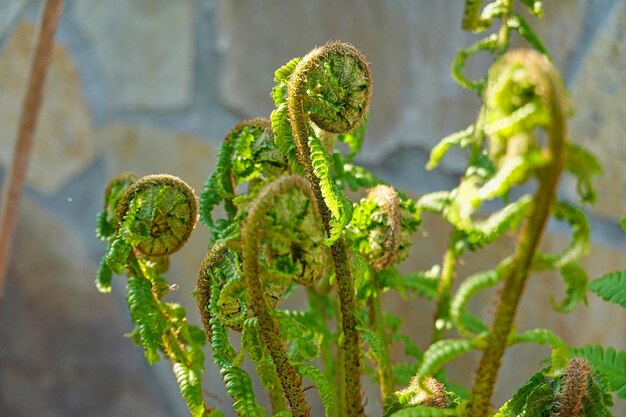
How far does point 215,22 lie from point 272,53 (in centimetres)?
14

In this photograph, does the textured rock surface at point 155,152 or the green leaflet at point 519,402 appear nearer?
the green leaflet at point 519,402

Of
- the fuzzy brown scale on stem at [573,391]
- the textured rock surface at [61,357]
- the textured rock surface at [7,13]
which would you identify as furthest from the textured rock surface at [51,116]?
the fuzzy brown scale on stem at [573,391]

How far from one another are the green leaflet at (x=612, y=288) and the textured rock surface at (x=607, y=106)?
1.45 feet

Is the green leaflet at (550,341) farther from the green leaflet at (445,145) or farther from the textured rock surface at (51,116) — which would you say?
the textured rock surface at (51,116)

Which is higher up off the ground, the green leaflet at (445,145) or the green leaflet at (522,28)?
the green leaflet at (522,28)

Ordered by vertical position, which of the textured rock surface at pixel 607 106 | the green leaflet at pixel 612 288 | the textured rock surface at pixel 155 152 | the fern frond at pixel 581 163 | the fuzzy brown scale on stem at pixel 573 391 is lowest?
the fuzzy brown scale on stem at pixel 573 391

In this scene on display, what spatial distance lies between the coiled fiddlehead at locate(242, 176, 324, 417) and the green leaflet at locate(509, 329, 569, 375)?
14 centimetres

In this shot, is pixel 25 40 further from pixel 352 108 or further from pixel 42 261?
pixel 352 108

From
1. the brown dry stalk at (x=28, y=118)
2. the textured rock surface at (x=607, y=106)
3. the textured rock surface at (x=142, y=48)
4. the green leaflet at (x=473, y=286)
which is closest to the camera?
the green leaflet at (x=473, y=286)

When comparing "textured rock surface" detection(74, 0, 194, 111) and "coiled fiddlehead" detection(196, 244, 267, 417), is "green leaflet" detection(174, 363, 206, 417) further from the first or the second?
"textured rock surface" detection(74, 0, 194, 111)

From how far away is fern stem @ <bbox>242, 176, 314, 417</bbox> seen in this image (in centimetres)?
43

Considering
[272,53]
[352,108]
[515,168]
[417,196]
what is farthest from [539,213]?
[272,53]

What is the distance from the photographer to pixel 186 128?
1.45 meters

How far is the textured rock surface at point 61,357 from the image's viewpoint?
1578 millimetres
